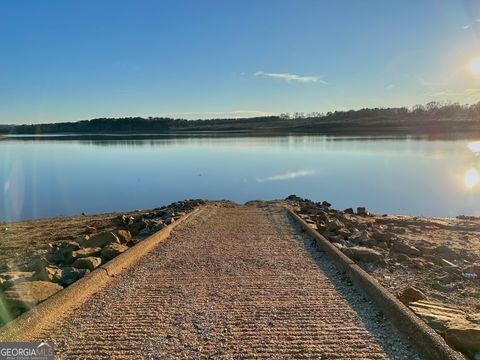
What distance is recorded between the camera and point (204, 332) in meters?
4.11

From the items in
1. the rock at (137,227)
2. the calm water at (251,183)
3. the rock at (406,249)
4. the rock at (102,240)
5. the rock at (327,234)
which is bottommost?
the calm water at (251,183)

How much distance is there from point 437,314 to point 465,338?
59cm

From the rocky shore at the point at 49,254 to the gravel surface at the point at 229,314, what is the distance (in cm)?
64

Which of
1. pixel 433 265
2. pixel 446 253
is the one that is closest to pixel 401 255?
pixel 433 265

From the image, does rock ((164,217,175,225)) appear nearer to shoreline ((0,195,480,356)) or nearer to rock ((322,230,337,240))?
shoreline ((0,195,480,356))

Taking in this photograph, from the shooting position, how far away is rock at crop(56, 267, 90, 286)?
5.75m

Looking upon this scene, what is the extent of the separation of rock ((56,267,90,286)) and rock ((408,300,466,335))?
444 cm

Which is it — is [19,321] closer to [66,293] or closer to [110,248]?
[66,293]

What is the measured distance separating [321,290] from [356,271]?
613mm

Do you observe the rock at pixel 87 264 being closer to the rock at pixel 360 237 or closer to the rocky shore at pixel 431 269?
the rocky shore at pixel 431 269

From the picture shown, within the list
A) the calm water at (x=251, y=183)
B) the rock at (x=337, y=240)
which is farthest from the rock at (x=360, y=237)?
the calm water at (x=251, y=183)

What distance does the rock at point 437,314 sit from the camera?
13.5ft

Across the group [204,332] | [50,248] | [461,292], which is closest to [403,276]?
[461,292]

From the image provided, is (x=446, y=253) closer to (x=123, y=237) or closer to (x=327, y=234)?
(x=327, y=234)
